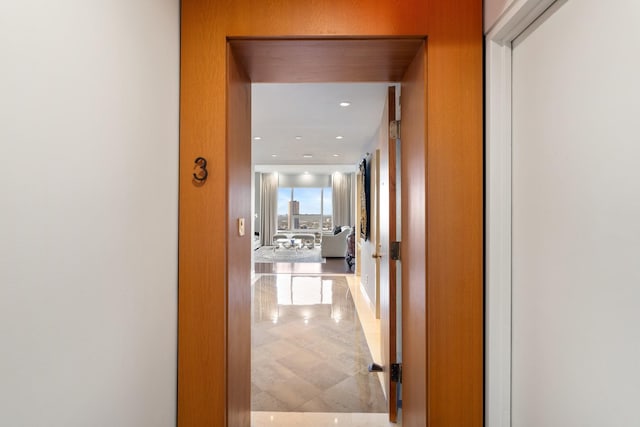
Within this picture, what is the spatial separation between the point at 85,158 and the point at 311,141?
4159mm

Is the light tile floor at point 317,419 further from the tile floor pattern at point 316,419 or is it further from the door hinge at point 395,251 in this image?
the door hinge at point 395,251

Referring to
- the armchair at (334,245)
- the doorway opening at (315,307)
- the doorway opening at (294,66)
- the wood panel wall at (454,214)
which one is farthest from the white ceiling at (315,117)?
the armchair at (334,245)

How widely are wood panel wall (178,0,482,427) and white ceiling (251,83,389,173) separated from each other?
1.28 m

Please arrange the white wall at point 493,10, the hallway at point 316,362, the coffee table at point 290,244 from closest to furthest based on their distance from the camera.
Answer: the white wall at point 493,10, the hallway at point 316,362, the coffee table at point 290,244

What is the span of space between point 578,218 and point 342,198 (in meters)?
12.1

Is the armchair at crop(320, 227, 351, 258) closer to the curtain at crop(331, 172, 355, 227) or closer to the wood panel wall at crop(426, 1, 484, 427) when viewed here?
the curtain at crop(331, 172, 355, 227)

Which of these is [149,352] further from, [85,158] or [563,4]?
[563,4]

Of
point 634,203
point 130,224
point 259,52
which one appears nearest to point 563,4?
point 634,203

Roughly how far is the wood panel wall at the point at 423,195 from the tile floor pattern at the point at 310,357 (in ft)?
3.57

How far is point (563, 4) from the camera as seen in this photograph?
0.96 meters

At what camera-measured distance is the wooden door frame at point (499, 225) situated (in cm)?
124

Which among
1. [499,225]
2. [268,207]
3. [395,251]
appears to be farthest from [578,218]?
[268,207]

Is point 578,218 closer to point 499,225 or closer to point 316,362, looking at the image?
point 499,225

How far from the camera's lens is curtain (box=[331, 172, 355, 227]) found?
42.5 feet
